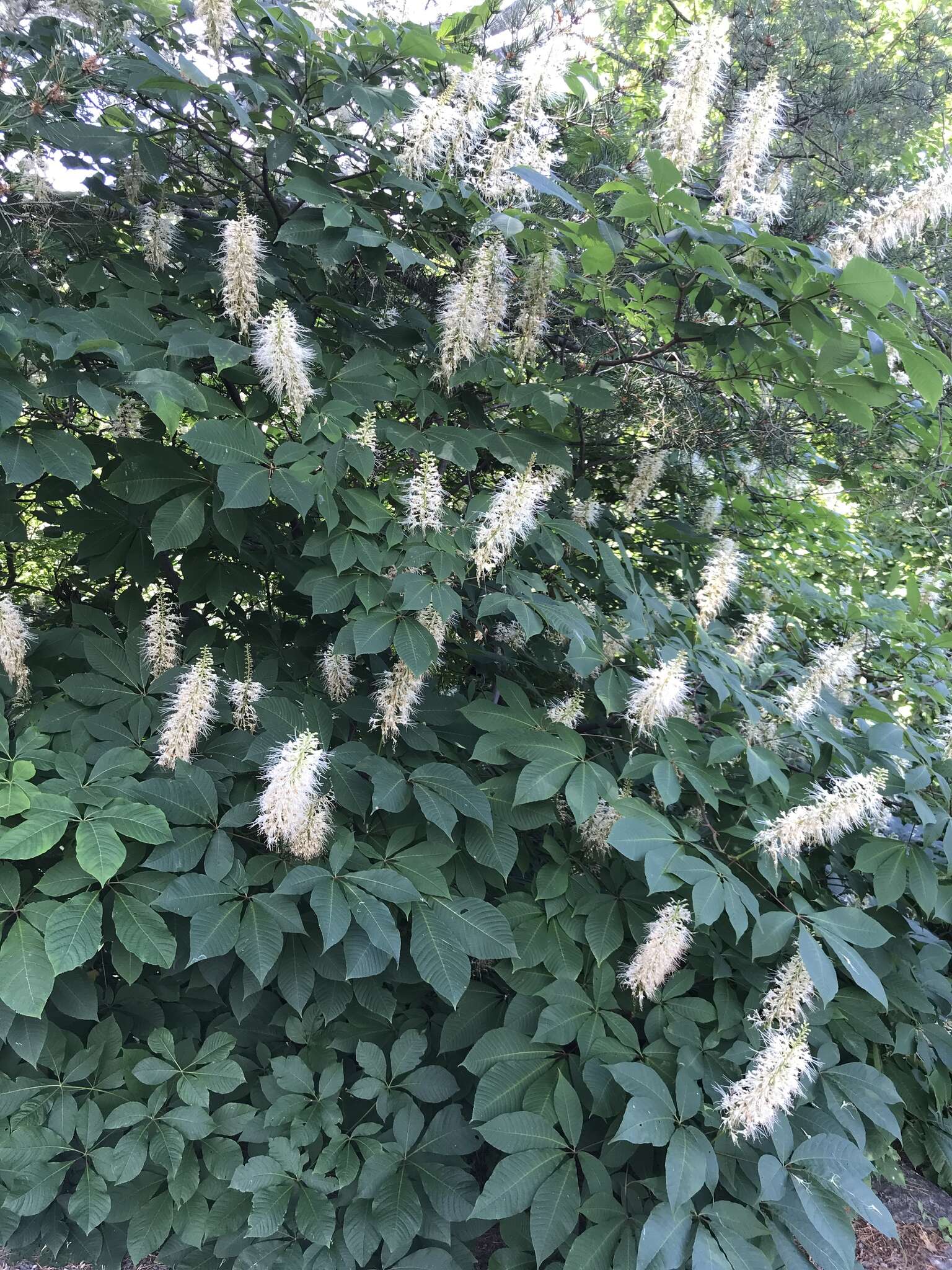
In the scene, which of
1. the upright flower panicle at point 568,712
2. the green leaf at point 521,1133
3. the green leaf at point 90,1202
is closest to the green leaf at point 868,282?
the upright flower panicle at point 568,712

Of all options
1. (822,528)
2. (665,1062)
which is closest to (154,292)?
(665,1062)

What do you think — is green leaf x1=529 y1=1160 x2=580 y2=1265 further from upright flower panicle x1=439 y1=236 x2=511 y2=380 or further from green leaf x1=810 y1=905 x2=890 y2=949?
upright flower panicle x1=439 y1=236 x2=511 y2=380

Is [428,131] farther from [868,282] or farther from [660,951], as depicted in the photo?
[660,951]

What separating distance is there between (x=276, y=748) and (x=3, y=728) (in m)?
0.77

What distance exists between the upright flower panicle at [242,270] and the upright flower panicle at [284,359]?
0.11 meters

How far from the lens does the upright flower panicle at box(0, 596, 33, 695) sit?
8.50ft

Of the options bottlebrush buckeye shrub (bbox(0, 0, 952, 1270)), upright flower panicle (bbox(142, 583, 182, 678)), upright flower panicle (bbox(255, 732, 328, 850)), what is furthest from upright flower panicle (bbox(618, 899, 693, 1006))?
upright flower panicle (bbox(142, 583, 182, 678))

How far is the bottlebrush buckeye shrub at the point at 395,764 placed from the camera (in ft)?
7.54

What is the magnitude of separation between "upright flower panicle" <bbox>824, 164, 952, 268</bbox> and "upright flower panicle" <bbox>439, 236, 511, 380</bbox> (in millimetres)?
1105

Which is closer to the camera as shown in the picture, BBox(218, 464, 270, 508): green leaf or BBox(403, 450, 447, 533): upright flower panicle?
BBox(218, 464, 270, 508): green leaf

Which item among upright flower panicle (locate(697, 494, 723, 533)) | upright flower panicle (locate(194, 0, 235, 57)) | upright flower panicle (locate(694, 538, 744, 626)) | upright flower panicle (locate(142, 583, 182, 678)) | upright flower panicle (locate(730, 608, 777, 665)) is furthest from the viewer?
upright flower panicle (locate(697, 494, 723, 533))

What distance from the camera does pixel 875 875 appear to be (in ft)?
8.77

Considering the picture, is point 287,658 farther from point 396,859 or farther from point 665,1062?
point 665,1062

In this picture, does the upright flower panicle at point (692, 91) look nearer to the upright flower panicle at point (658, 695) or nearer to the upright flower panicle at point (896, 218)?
the upright flower panicle at point (896, 218)
